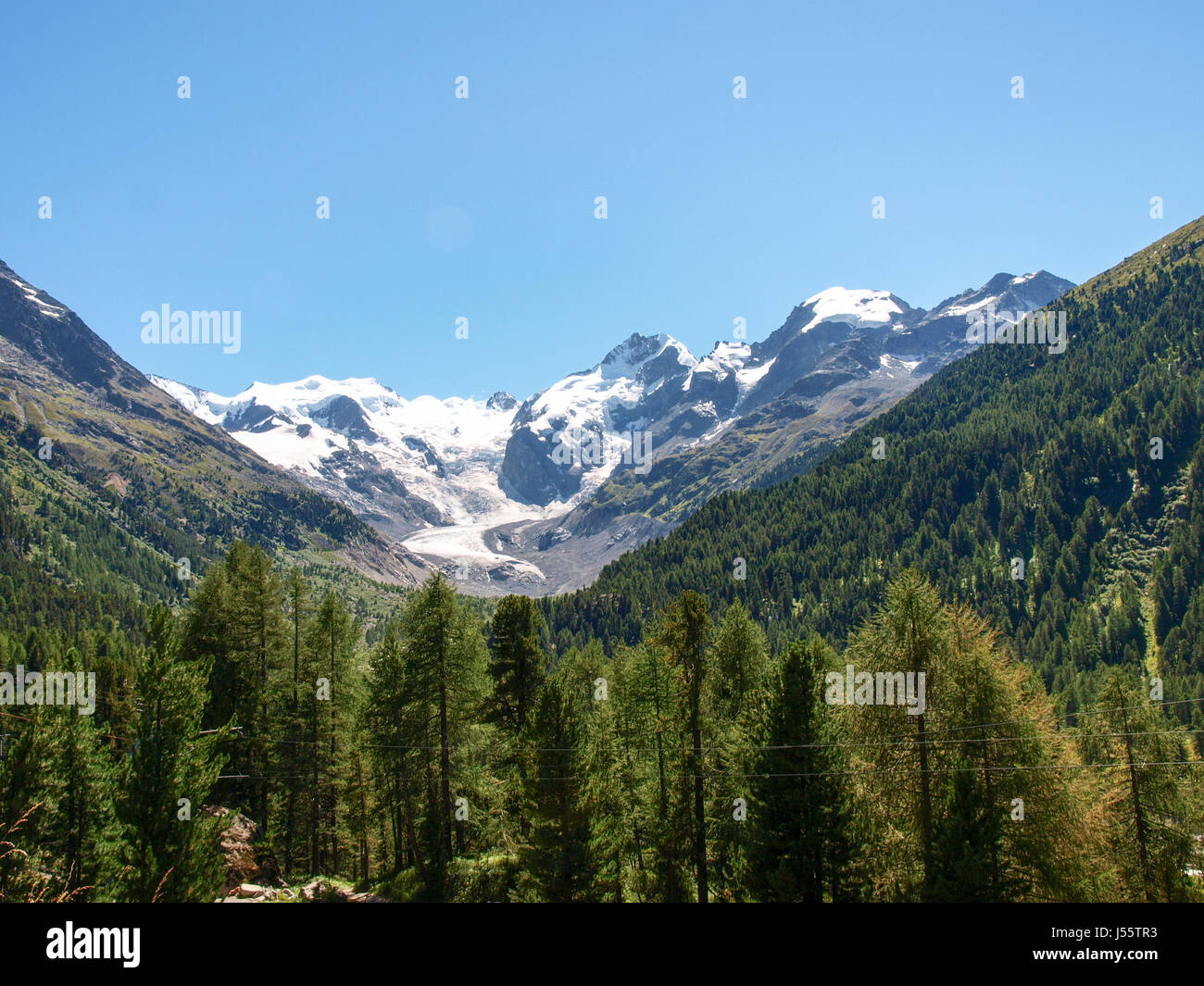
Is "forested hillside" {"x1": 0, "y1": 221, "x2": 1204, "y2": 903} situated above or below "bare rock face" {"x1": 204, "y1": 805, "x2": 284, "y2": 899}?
above

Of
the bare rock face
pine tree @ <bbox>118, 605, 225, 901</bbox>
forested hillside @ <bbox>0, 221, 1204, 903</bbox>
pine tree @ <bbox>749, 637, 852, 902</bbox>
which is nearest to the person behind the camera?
pine tree @ <bbox>118, 605, 225, 901</bbox>

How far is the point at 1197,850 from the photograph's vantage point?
139 ft

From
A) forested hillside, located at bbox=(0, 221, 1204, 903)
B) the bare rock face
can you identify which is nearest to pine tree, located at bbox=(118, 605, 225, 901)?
forested hillside, located at bbox=(0, 221, 1204, 903)

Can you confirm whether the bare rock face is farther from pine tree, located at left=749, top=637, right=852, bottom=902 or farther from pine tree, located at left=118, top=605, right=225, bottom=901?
pine tree, located at left=749, top=637, right=852, bottom=902

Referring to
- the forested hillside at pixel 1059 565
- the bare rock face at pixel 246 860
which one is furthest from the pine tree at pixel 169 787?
the forested hillside at pixel 1059 565

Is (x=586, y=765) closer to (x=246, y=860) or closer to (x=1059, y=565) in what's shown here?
(x=246, y=860)

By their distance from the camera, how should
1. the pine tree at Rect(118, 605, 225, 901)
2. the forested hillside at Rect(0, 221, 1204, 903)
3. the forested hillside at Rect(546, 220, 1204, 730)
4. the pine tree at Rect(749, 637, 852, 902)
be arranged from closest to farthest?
the pine tree at Rect(118, 605, 225, 901)
the forested hillside at Rect(0, 221, 1204, 903)
the pine tree at Rect(749, 637, 852, 902)
the forested hillside at Rect(546, 220, 1204, 730)

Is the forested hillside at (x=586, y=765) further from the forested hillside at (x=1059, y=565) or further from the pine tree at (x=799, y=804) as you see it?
the forested hillside at (x=1059, y=565)

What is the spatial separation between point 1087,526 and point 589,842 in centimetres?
17948

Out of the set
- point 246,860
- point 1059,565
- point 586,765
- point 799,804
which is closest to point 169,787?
point 246,860

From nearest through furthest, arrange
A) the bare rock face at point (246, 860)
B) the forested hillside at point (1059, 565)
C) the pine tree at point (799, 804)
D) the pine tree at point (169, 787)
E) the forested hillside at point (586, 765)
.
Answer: the pine tree at point (169, 787)
the forested hillside at point (586, 765)
the pine tree at point (799, 804)
the bare rock face at point (246, 860)
the forested hillside at point (1059, 565)
